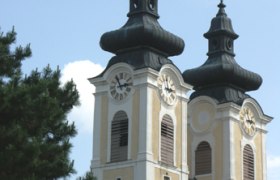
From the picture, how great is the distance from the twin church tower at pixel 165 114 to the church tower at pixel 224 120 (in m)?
0.04

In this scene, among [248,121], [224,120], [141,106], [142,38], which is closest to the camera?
[141,106]

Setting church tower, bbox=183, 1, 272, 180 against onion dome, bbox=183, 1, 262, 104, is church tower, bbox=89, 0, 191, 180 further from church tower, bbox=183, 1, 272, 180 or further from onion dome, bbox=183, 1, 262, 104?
onion dome, bbox=183, 1, 262, 104

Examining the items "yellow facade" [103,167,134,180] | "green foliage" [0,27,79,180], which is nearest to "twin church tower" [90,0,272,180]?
"yellow facade" [103,167,134,180]

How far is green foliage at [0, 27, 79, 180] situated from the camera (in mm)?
22047

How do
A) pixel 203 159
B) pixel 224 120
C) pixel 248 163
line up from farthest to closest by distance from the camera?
pixel 248 163 → pixel 203 159 → pixel 224 120

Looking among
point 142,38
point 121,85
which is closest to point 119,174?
point 121,85

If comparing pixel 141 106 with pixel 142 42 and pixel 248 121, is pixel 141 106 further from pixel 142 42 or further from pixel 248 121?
pixel 248 121

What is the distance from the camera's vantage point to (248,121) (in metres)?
47.4

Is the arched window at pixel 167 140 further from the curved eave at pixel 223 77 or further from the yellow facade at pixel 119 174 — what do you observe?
the curved eave at pixel 223 77

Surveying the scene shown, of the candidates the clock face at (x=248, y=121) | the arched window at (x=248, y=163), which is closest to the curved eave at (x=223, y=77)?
the clock face at (x=248, y=121)

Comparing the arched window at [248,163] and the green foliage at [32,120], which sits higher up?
the arched window at [248,163]

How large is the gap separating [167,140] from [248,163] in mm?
6357

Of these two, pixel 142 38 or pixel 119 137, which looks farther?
pixel 142 38

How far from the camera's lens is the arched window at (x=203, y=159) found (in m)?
46.8
